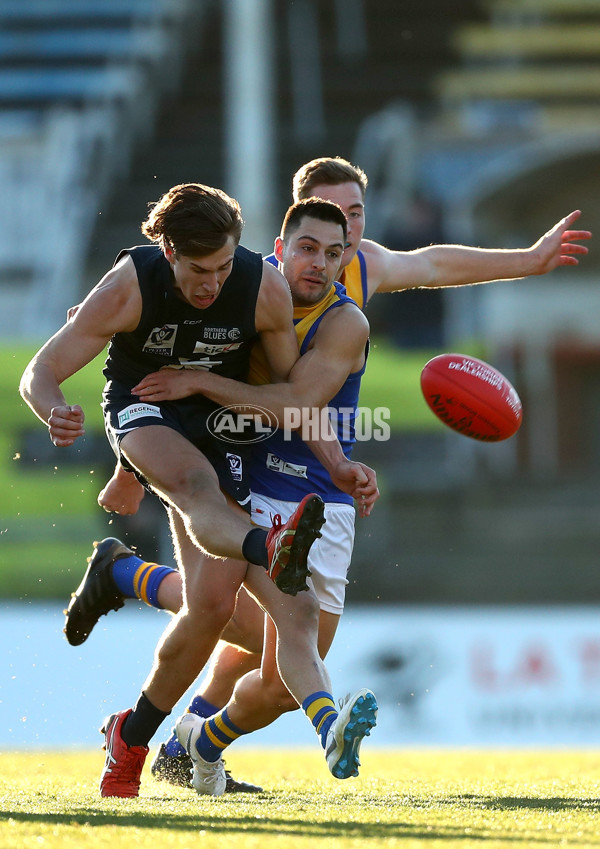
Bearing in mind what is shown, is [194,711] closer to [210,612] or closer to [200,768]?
[200,768]

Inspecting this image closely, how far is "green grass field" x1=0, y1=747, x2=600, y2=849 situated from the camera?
3.21 m

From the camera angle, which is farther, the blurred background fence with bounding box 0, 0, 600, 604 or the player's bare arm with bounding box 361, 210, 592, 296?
the blurred background fence with bounding box 0, 0, 600, 604

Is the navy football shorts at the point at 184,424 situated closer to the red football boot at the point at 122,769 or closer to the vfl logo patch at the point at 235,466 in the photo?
the vfl logo patch at the point at 235,466

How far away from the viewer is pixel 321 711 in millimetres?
3951

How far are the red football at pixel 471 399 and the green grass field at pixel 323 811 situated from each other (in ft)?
4.52

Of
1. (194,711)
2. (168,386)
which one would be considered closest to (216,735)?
(194,711)

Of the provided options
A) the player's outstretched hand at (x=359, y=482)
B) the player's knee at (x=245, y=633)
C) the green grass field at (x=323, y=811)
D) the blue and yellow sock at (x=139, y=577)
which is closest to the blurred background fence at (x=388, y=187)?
the green grass field at (x=323, y=811)

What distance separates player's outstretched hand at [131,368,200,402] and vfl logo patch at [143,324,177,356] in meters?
0.08

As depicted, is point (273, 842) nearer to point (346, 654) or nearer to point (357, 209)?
point (357, 209)

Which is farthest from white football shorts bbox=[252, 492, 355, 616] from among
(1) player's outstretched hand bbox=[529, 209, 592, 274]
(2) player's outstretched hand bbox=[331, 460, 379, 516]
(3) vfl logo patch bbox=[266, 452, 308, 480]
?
(1) player's outstretched hand bbox=[529, 209, 592, 274]

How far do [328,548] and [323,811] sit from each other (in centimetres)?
111

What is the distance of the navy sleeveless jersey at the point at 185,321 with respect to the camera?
4258 millimetres

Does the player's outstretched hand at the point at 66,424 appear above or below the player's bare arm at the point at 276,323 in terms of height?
below

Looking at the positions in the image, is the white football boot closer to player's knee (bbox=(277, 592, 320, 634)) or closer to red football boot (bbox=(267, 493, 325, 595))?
player's knee (bbox=(277, 592, 320, 634))
